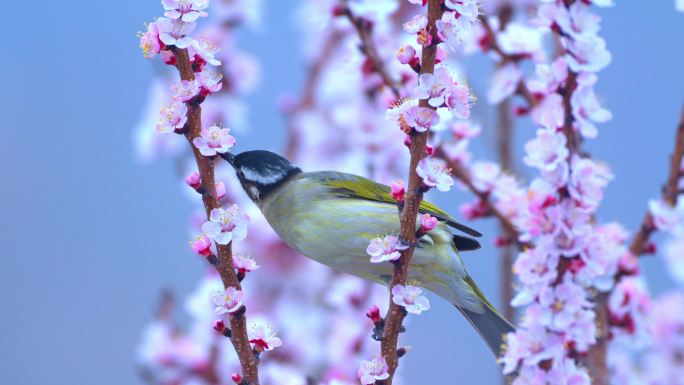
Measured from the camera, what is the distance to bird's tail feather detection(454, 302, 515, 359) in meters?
2.46

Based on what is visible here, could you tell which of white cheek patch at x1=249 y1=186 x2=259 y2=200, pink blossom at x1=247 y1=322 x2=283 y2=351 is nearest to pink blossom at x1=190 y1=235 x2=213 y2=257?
pink blossom at x1=247 y1=322 x2=283 y2=351

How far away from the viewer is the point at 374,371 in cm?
151

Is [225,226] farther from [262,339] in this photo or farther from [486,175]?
[486,175]

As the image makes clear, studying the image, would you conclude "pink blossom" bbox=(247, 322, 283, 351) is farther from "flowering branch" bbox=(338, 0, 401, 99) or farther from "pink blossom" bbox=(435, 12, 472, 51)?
"flowering branch" bbox=(338, 0, 401, 99)

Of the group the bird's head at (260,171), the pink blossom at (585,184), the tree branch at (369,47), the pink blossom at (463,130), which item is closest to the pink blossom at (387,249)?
the pink blossom at (585,184)

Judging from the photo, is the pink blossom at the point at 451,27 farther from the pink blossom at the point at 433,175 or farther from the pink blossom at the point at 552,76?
the pink blossom at the point at 552,76

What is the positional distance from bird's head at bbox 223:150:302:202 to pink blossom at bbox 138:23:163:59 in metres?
0.91

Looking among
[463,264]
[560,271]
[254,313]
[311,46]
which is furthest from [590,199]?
[311,46]

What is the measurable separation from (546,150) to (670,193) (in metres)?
0.50

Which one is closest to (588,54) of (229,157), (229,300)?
(229,157)

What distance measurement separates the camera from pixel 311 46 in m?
4.34

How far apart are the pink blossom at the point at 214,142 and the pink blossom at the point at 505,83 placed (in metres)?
1.15

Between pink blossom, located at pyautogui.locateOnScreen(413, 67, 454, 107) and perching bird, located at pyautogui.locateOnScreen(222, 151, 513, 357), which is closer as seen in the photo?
pink blossom, located at pyautogui.locateOnScreen(413, 67, 454, 107)

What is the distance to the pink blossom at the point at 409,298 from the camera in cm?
155
